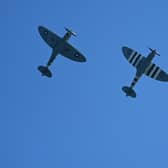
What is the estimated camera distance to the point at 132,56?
96.4 metres

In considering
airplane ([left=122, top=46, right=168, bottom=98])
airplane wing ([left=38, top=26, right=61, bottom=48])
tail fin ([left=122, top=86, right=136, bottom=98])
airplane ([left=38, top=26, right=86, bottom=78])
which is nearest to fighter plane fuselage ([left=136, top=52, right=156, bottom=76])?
A: airplane ([left=122, top=46, right=168, bottom=98])

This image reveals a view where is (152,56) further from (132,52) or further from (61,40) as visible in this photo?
(61,40)

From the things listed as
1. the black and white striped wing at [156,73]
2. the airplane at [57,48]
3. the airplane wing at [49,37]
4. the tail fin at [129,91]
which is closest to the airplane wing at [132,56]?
the black and white striped wing at [156,73]

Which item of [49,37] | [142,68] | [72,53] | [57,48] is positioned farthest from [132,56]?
[49,37]

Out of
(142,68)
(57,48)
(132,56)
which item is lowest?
(57,48)

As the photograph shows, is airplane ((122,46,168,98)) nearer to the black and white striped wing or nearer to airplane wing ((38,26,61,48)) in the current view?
the black and white striped wing

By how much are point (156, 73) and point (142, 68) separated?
6.34ft

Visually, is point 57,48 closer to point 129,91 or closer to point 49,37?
point 49,37

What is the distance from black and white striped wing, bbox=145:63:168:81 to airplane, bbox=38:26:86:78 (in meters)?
8.29

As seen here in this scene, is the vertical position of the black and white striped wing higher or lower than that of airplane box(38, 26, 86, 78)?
higher

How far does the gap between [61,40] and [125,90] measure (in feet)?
33.1

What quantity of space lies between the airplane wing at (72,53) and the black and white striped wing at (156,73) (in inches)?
327

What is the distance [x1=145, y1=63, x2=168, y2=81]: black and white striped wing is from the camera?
9444 centimetres

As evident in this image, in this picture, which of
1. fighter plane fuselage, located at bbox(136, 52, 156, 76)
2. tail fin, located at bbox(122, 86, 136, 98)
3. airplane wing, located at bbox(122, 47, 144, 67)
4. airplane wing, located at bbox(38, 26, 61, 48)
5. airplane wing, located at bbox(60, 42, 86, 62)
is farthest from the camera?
airplane wing, located at bbox(122, 47, 144, 67)
